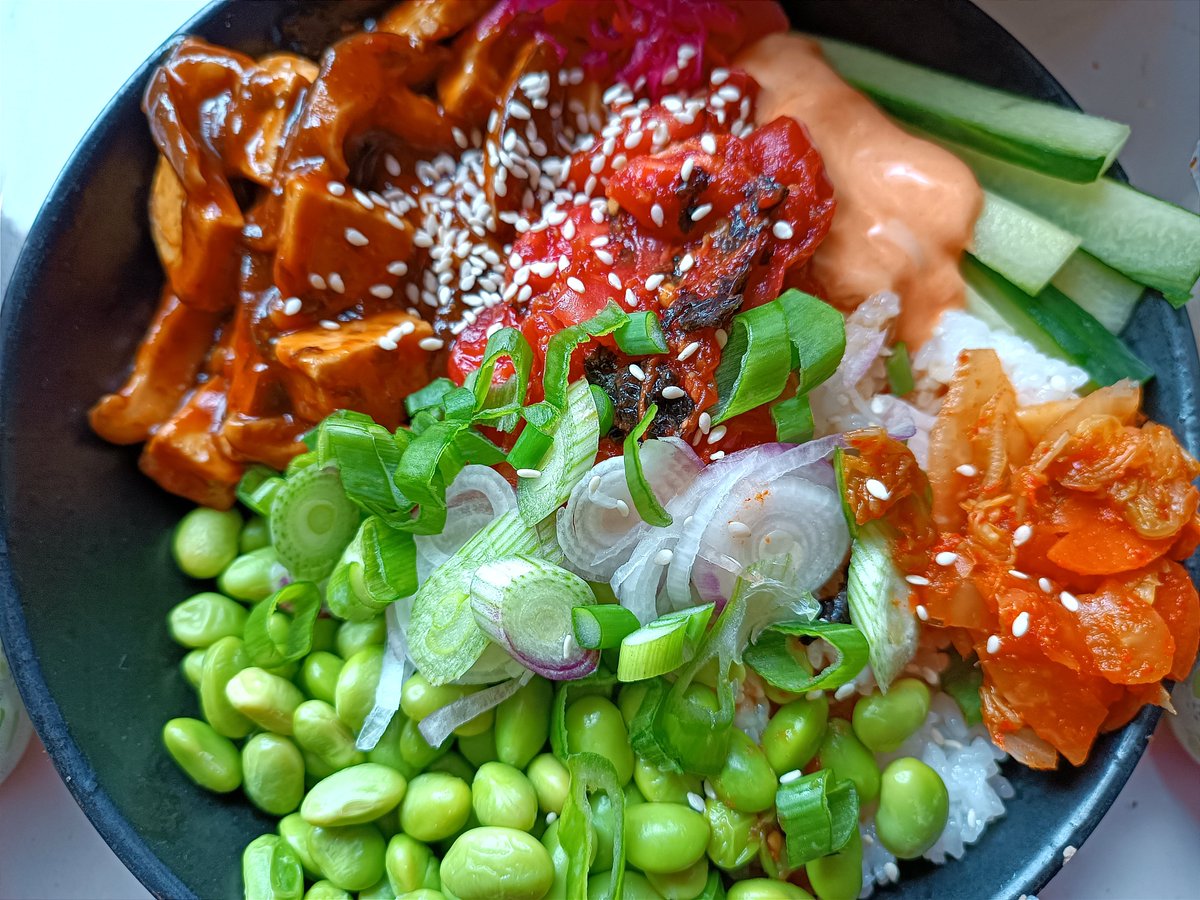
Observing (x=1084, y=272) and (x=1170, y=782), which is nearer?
(x=1084, y=272)

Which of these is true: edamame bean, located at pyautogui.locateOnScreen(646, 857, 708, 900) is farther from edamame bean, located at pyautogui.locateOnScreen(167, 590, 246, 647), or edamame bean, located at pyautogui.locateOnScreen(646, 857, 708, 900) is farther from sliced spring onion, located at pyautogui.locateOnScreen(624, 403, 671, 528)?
edamame bean, located at pyautogui.locateOnScreen(167, 590, 246, 647)

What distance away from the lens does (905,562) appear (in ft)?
6.25

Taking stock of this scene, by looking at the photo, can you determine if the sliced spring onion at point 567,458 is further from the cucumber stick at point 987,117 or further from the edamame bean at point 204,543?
the cucumber stick at point 987,117

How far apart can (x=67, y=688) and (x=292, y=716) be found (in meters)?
0.49

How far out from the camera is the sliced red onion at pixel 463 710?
6.15 ft

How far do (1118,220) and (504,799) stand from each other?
199 cm

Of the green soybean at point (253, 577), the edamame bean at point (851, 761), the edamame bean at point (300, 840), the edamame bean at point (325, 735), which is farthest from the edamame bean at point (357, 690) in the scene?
the edamame bean at point (851, 761)

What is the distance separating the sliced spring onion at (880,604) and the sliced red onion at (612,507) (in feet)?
1.40

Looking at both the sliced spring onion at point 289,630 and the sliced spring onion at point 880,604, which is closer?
the sliced spring onion at point 880,604

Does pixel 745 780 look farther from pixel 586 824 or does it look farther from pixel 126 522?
pixel 126 522

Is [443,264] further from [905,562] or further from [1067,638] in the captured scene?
[1067,638]

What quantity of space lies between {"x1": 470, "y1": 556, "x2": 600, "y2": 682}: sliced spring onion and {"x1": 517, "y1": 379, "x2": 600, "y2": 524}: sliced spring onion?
5.0 inches

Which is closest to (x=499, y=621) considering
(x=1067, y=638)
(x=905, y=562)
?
(x=905, y=562)

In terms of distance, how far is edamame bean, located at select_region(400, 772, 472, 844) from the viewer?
6.03ft
